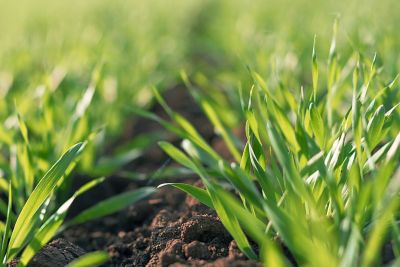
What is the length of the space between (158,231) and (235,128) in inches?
53.6

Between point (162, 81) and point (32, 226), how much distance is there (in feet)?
7.42

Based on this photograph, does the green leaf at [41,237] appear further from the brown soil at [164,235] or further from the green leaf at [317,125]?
the green leaf at [317,125]

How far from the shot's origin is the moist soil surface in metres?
1.59

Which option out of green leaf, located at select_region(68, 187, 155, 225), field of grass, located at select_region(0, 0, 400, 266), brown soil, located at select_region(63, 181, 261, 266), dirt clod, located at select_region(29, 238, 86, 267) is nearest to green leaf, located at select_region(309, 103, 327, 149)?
field of grass, located at select_region(0, 0, 400, 266)

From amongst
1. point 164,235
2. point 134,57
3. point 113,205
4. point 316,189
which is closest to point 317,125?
point 316,189

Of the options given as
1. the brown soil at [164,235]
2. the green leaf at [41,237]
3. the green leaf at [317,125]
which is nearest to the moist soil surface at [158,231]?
the brown soil at [164,235]

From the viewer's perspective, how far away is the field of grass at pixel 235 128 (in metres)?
1.40

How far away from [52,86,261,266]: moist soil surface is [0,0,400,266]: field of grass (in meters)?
0.05

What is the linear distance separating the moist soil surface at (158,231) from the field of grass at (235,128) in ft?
0.16

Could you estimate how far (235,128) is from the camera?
3166mm

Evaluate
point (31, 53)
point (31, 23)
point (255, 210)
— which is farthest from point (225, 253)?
point (31, 23)

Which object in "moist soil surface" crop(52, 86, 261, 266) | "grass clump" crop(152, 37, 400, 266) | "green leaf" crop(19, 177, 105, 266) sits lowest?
"moist soil surface" crop(52, 86, 261, 266)

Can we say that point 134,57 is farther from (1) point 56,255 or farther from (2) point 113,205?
(1) point 56,255

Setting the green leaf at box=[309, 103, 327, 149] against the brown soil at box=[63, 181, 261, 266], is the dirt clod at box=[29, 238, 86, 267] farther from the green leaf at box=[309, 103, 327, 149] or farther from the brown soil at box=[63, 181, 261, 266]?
the green leaf at box=[309, 103, 327, 149]
